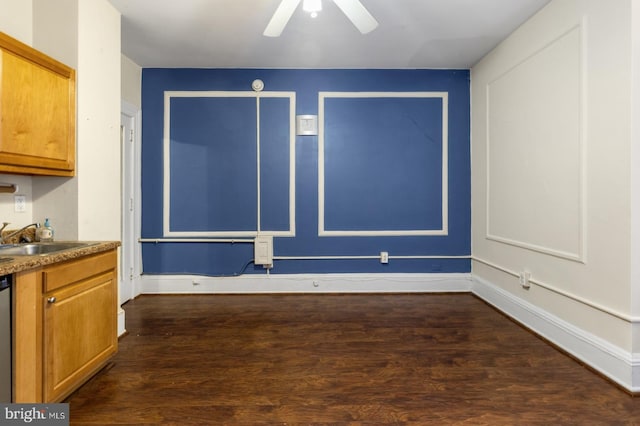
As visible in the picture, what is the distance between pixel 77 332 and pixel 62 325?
127 millimetres

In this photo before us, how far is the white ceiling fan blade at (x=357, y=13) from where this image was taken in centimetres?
192

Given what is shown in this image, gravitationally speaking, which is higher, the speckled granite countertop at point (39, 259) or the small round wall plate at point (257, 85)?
the small round wall plate at point (257, 85)

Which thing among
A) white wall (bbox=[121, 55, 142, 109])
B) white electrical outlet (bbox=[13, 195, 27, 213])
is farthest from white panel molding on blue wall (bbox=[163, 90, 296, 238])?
white electrical outlet (bbox=[13, 195, 27, 213])

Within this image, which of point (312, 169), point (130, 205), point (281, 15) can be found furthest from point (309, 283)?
point (281, 15)

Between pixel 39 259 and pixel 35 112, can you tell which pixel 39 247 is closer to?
pixel 39 259

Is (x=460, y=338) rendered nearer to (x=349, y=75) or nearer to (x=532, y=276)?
(x=532, y=276)

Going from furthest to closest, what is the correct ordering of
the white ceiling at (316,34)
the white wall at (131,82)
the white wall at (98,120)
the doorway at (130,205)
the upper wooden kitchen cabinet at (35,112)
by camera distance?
the doorway at (130,205) → the white wall at (131,82) → the white ceiling at (316,34) → the white wall at (98,120) → the upper wooden kitchen cabinet at (35,112)

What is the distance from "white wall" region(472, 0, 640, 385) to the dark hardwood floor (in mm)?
428

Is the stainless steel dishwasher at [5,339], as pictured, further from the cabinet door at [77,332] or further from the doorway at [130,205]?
the doorway at [130,205]

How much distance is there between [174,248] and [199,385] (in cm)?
211

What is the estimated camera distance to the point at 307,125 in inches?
148

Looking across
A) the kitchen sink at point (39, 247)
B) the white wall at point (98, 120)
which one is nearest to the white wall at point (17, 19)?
the white wall at point (98, 120)

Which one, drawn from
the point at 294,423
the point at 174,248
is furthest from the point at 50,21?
the point at 294,423

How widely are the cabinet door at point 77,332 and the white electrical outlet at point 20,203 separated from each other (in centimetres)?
78
